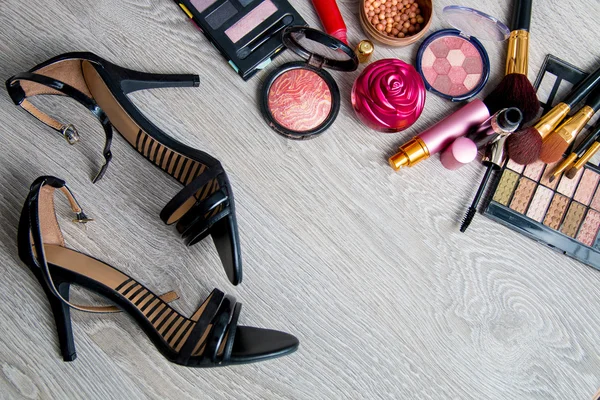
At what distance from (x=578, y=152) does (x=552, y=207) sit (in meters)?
0.09

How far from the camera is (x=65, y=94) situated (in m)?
0.71

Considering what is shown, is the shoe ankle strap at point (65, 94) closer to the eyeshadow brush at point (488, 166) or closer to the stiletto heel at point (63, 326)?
the stiletto heel at point (63, 326)

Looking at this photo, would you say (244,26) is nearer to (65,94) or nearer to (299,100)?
(299,100)

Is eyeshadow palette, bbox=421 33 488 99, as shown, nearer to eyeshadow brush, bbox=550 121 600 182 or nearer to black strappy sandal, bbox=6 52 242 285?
eyeshadow brush, bbox=550 121 600 182

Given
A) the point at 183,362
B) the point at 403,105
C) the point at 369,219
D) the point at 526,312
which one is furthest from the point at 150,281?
the point at 526,312

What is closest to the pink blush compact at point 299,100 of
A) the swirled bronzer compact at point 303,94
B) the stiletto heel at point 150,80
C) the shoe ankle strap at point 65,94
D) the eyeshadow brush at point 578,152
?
the swirled bronzer compact at point 303,94

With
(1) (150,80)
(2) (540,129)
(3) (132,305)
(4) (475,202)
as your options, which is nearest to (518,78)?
(2) (540,129)

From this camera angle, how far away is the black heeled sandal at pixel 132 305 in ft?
2.15

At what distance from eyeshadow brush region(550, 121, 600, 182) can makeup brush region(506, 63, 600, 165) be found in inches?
1.8

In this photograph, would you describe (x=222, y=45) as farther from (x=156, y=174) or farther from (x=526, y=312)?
(x=526, y=312)

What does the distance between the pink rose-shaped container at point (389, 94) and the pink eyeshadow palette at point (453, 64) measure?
5 centimetres

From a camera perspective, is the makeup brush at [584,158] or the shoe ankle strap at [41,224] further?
the makeup brush at [584,158]

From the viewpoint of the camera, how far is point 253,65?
0.75 meters

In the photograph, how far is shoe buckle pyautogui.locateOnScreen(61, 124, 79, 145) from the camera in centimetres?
73
